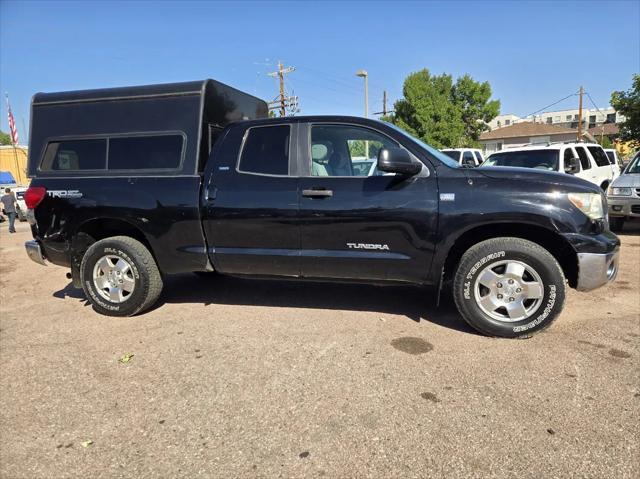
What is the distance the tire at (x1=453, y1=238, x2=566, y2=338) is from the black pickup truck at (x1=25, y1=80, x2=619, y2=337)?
1cm

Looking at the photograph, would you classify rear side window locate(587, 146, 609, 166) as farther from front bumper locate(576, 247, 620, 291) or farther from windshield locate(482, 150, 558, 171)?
front bumper locate(576, 247, 620, 291)

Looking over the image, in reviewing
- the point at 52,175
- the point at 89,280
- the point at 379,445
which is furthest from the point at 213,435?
the point at 52,175

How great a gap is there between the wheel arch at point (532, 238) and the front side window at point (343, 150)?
3.17 feet

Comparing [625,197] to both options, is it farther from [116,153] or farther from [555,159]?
[116,153]

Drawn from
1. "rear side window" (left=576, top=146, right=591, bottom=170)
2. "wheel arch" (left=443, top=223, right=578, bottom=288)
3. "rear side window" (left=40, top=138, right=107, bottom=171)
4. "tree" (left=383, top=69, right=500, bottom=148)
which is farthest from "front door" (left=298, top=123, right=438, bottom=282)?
"tree" (left=383, top=69, right=500, bottom=148)

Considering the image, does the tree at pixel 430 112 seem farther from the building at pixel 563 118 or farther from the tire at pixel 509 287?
the building at pixel 563 118

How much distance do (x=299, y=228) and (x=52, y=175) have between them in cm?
277

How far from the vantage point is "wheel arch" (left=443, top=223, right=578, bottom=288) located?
3783mm

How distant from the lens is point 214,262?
4434mm

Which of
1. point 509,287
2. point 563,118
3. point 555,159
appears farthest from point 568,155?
point 563,118

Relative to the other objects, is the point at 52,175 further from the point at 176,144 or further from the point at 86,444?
the point at 86,444

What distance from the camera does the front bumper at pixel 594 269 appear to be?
360cm

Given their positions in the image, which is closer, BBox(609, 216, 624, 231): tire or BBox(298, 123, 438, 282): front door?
BBox(298, 123, 438, 282): front door

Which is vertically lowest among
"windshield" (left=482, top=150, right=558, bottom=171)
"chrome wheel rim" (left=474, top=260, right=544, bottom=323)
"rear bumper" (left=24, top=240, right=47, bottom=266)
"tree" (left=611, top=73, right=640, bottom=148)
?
"chrome wheel rim" (left=474, top=260, right=544, bottom=323)
